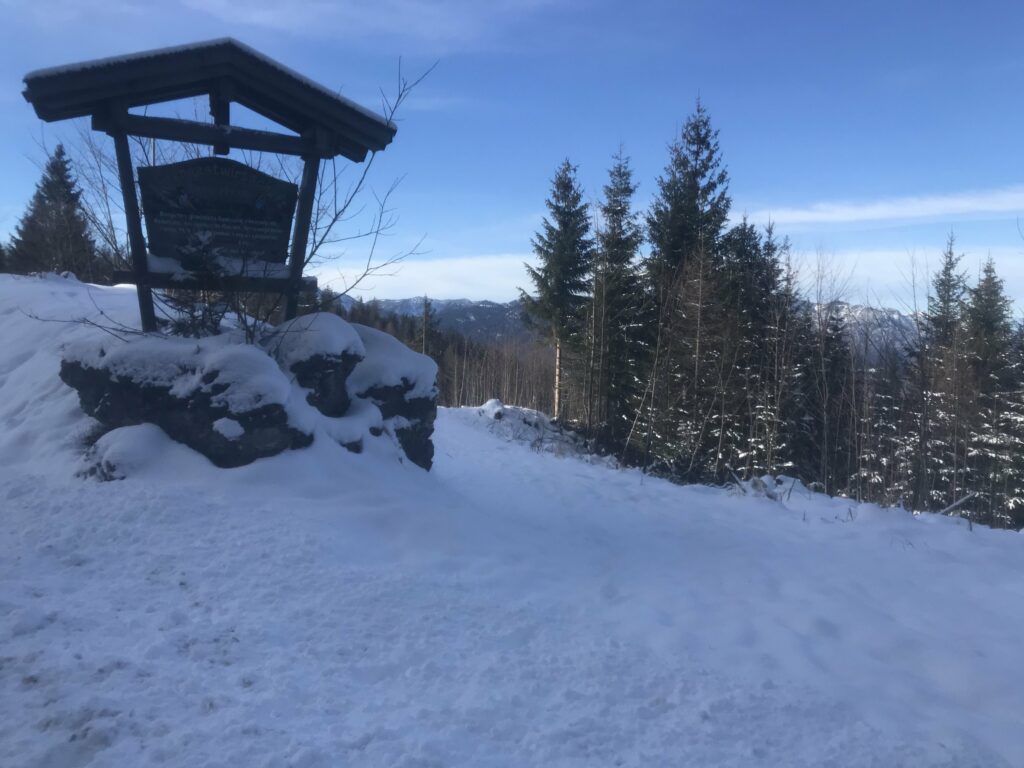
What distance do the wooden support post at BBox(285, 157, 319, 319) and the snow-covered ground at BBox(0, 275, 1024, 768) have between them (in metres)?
2.16

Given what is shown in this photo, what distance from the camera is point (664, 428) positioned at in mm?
26141

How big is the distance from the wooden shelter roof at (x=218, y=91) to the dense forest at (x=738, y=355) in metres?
16.8

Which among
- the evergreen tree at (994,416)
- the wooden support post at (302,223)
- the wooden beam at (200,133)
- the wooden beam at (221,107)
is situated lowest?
the evergreen tree at (994,416)

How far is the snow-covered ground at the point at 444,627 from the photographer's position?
10.8 feet

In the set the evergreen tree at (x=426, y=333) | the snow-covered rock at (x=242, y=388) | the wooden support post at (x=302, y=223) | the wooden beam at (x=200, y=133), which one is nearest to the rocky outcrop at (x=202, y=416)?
the snow-covered rock at (x=242, y=388)

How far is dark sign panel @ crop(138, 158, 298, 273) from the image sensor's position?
23.7 ft

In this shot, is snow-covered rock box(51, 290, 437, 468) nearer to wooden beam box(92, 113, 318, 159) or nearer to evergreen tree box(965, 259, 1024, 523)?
wooden beam box(92, 113, 318, 159)

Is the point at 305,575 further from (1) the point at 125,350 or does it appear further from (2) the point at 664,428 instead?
(2) the point at 664,428

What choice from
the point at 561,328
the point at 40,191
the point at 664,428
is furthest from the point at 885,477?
the point at 40,191

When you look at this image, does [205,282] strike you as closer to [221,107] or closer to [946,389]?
[221,107]

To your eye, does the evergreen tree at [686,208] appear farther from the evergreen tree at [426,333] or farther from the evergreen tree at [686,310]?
the evergreen tree at [426,333]

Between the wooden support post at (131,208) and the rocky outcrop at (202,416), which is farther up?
the wooden support post at (131,208)

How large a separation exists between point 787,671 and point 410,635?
2.24 meters

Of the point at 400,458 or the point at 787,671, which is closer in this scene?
the point at 787,671
